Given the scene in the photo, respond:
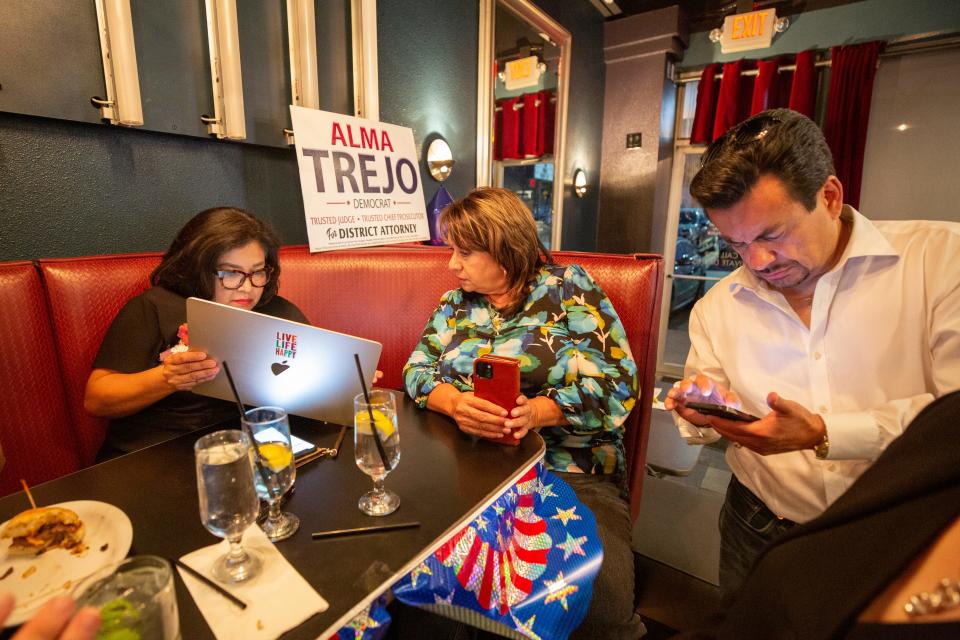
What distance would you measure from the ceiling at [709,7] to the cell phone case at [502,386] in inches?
167

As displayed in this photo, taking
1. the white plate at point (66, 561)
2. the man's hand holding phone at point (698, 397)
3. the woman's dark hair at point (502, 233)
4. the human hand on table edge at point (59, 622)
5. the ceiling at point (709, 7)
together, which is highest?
the ceiling at point (709, 7)

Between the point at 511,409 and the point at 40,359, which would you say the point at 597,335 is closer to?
the point at 511,409

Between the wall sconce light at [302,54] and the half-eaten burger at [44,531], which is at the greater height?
the wall sconce light at [302,54]

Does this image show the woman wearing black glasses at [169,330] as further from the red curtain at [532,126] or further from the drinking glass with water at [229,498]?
the red curtain at [532,126]

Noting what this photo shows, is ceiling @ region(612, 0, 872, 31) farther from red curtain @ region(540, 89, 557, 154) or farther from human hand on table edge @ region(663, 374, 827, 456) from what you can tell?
human hand on table edge @ region(663, 374, 827, 456)

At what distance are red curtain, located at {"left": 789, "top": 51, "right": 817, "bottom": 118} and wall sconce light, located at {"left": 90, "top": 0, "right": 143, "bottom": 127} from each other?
14.8ft

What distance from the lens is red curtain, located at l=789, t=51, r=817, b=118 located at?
3.90 meters

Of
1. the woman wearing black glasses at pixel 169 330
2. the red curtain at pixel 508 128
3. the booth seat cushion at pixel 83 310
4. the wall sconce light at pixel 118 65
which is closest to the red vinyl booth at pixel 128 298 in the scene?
the booth seat cushion at pixel 83 310

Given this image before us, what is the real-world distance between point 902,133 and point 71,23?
17.5ft

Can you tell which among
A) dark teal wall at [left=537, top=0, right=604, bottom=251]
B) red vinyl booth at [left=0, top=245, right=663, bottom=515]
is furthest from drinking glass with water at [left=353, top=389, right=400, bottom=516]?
dark teal wall at [left=537, top=0, right=604, bottom=251]

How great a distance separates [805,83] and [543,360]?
13.4 ft

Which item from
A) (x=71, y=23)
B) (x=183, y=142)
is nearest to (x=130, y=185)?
(x=183, y=142)

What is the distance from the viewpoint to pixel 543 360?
4.73 ft

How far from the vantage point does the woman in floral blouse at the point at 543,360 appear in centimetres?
114
